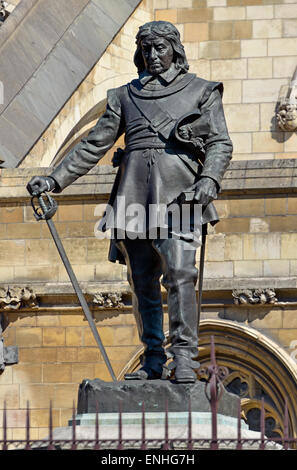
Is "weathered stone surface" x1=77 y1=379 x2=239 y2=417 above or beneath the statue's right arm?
beneath

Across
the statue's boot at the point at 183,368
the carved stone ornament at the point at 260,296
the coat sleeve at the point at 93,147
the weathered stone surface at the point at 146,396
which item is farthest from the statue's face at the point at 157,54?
the carved stone ornament at the point at 260,296

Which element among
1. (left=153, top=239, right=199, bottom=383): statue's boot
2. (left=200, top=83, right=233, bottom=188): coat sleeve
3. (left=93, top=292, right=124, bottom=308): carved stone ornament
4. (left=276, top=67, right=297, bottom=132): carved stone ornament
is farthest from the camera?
(left=276, top=67, right=297, bottom=132): carved stone ornament

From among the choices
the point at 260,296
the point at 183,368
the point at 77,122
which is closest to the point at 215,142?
the point at 183,368

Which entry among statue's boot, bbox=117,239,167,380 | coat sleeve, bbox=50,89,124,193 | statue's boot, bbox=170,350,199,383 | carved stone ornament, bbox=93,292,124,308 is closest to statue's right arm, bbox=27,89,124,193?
coat sleeve, bbox=50,89,124,193

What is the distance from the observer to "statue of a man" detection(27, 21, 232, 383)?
12109 millimetres

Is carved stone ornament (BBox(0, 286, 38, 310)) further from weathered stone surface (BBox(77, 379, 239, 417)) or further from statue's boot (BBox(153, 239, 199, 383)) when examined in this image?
weathered stone surface (BBox(77, 379, 239, 417))

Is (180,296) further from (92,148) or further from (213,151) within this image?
(92,148)

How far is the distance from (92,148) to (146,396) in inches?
71.8

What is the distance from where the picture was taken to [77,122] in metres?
21.5

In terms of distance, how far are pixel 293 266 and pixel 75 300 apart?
213 centimetres

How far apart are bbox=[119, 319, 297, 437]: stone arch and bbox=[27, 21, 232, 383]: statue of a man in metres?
6.62
